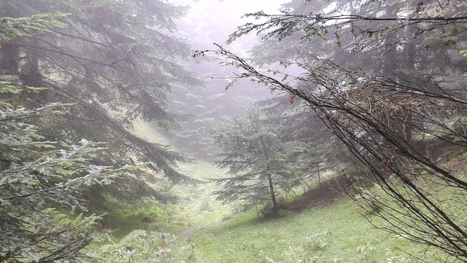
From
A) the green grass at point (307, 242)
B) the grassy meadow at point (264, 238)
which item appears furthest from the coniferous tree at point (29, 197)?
the green grass at point (307, 242)

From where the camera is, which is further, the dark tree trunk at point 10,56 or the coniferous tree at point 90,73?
the coniferous tree at point 90,73

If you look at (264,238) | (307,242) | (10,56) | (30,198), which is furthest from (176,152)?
(30,198)

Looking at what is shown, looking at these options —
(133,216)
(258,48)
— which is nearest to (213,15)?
(258,48)

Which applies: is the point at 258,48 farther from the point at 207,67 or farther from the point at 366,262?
the point at 207,67

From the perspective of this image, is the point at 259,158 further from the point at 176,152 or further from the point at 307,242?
the point at 307,242

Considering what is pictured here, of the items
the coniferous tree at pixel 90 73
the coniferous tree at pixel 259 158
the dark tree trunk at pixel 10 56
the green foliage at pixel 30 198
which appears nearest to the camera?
the green foliage at pixel 30 198

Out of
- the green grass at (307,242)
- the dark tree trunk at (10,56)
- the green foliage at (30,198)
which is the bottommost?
the green grass at (307,242)

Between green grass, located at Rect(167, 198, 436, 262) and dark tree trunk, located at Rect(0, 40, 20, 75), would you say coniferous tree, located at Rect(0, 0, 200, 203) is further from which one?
green grass, located at Rect(167, 198, 436, 262)

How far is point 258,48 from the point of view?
75.2 feet

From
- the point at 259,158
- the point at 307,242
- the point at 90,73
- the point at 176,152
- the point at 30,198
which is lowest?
the point at 307,242

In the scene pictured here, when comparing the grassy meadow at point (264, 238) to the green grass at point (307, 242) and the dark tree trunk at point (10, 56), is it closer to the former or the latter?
the green grass at point (307, 242)

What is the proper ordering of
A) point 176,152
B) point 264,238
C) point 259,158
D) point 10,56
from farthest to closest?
point 176,152
point 259,158
point 10,56
point 264,238

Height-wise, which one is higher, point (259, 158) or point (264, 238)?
point (259, 158)

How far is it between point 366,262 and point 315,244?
181 cm
